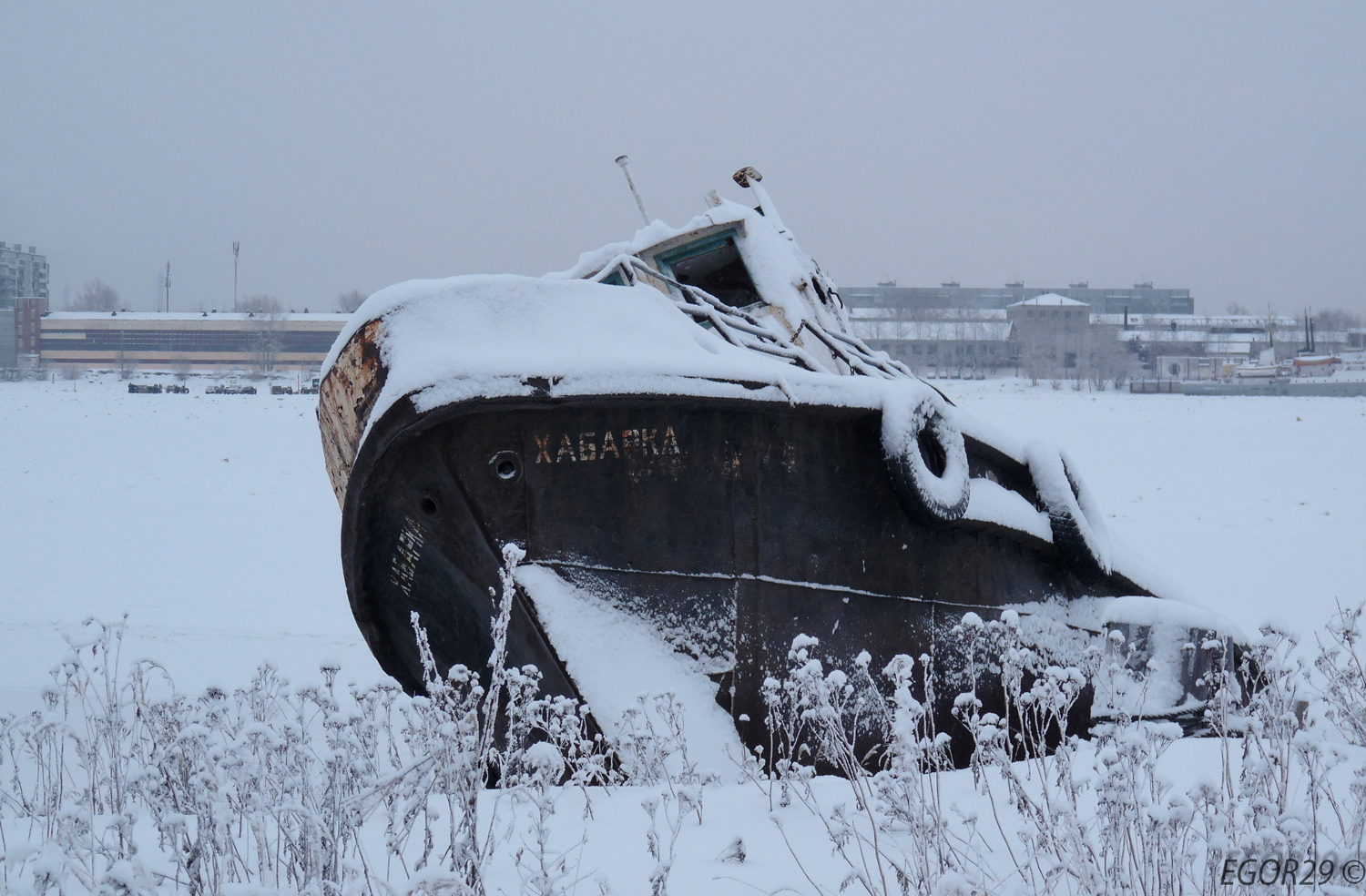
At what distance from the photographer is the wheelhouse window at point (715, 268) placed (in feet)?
18.6

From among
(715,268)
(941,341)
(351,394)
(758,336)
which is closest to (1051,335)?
(941,341)

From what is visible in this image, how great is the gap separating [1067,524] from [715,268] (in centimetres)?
261

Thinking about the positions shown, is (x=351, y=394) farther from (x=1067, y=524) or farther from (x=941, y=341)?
(x=941, y=341)

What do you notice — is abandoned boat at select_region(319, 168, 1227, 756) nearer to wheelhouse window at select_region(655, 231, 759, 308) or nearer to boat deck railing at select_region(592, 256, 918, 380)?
boat deck railing at select_region(592, 256, 918, 380)

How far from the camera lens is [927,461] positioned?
4.16 meters

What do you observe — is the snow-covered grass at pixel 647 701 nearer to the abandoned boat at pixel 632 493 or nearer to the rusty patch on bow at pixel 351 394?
the abandoned boat at pixel 632 493

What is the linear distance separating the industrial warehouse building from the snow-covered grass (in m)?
41.0

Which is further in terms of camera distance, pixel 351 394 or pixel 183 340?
pixel 183 340

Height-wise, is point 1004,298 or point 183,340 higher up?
point 1004,298

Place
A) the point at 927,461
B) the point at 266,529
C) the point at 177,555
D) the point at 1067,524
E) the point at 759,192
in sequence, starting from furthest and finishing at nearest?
the point at 266,529 < the point at 177,555 < the point at 759,192 < the point at 1067,524 < the point at 927,461

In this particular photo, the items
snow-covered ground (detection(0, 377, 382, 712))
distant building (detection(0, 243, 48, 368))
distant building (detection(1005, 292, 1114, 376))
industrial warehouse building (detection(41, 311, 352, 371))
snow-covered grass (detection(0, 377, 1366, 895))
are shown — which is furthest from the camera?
distant building (detection(1005, 292, 1114, 376))

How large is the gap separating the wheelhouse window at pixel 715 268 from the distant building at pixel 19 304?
2458 inches

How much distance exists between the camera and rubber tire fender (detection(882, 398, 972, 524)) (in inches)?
150

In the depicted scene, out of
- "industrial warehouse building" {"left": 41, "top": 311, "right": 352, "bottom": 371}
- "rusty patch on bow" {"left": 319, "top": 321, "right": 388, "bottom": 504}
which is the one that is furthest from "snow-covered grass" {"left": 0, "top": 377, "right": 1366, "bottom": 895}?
"industrial warehouse building" {"left": 41, "top": 311, "right": 352, "bottom": 371}
